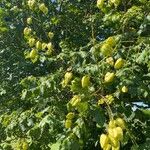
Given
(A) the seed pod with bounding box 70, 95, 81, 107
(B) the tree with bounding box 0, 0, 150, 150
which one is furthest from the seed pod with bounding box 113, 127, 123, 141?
(A) the seed pod with bounding box 70, 95, 81, 107

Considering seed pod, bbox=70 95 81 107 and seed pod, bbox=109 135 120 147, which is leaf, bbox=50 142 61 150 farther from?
seed pod, bbox=109 135 120 147

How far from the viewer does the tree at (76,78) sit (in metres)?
3.35

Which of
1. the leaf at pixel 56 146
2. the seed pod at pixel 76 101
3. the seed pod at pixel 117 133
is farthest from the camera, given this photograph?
the leaf at pixel 56 146

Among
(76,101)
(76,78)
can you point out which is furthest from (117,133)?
(76,78)

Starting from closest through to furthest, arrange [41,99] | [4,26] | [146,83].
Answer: [146,83] → [41,99] → [4,26]

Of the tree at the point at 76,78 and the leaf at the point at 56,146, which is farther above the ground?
the tree at the point at 76,78

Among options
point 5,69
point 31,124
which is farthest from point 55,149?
point 5,69

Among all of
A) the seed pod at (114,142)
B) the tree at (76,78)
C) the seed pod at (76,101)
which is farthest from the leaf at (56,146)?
the seed pod at (114,142)

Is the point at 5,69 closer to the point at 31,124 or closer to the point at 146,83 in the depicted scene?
the point at 31,124

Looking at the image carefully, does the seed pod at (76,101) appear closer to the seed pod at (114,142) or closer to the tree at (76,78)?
the tree at (76,78)

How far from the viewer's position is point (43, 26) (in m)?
5.89

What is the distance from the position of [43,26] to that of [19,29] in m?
0.40

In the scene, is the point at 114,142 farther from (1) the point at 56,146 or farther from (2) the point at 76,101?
(1) the point at 56,146

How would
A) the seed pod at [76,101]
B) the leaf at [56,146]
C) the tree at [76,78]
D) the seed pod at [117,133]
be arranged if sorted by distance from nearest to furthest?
the seed pod at [117,133], the seed pod at [76,101], the tree at [76,78], the leaf at [56,146]
